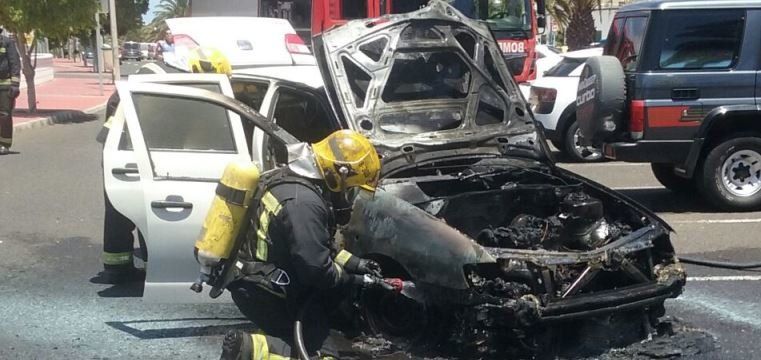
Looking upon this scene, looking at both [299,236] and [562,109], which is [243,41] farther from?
[562,109]

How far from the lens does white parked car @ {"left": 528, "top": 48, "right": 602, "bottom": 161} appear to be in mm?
13236

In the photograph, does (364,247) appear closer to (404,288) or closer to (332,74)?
(404,288)

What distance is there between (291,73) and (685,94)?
4.31 meters

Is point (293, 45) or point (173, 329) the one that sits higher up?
point (293, 45)

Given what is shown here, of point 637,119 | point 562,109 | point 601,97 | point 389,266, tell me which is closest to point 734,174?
point 637,119

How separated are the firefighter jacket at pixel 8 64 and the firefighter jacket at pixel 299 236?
10.9 meters

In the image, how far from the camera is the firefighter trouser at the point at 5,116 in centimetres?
1419

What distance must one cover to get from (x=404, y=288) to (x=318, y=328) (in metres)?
0.66

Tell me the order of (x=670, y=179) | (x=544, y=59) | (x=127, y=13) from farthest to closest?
(x=127, y=13) < (x=544, y=59) < (x=670, y=179)

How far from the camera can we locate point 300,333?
4590mm

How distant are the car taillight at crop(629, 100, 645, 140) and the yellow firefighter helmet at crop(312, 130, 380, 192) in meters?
5.40

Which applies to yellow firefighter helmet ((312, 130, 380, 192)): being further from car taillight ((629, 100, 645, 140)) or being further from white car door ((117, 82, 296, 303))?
car taillight ((629, 100, 645, 140))

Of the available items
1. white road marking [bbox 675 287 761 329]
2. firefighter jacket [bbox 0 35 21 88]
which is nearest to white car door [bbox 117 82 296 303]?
white road marking [bbox 675 287 761 329]

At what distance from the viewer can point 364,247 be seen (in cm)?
536
